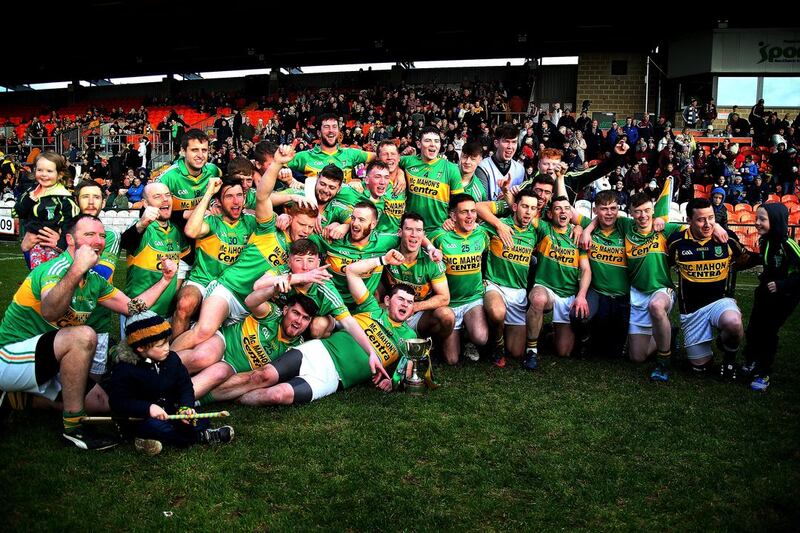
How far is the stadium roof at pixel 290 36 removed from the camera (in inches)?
1152

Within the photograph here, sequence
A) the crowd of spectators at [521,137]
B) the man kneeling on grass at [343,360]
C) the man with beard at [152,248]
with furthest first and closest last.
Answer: the crowd of spectators at [521,137] < the man with beard at [152,248] < the man kneeling on grass at [343,360]

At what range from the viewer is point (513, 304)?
7.28 metres

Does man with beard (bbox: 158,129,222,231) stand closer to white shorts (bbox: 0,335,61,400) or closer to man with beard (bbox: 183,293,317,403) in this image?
man with beard (bbox: 183,293,317,403)

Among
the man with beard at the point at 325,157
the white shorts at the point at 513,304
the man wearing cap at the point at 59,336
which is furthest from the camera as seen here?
the man with beard at the point at 325,157

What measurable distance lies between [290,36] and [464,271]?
30.5 m

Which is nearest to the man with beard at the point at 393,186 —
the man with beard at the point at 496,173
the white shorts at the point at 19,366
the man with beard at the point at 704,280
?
the man with beard at the point at 496,173

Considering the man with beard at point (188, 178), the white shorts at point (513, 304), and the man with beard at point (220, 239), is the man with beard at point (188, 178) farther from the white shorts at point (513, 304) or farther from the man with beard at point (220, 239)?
the white shorts at point (513, 304)

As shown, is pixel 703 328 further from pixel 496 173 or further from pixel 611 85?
pixel 611 85

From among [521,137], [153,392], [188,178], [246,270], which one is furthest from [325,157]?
[521,137]

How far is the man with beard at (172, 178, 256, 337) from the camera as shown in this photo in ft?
20.9

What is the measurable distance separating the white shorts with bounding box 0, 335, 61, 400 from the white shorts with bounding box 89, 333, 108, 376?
737 millimetres

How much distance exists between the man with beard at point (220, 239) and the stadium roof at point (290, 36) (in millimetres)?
25209

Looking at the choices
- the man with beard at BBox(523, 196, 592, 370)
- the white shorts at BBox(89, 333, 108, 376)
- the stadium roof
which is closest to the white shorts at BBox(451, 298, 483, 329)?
the man with beard at BBox(523, 196, 592, 370)

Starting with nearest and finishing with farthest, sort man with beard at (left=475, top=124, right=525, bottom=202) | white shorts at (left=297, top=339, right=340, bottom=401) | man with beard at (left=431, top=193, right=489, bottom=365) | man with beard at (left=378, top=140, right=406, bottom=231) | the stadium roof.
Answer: white shorts at (left=297, top=339, right=340, bottom=401), man with beard at (left=431, top=193, right=489, bottom=365), man with beard at (left=378, top=140, right=406, bottom=231), man with beard at (left=475, top=124, right=525, bottom=202), the stadium roof
